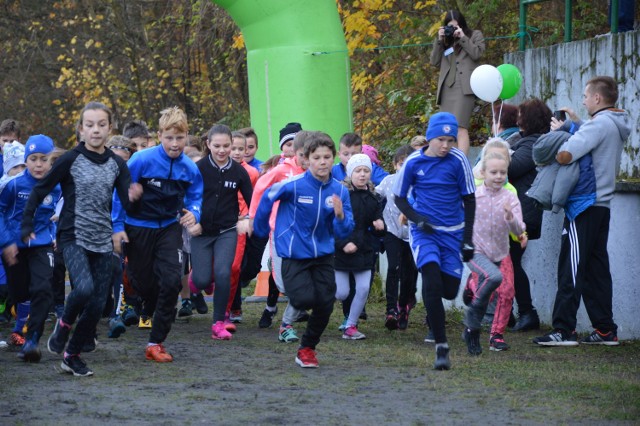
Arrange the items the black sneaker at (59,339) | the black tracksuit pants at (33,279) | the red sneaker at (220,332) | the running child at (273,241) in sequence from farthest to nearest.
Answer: the red sneaker at (220,332) < the running child at (273,241) < the black tracksuit pants at (33,279) < the black sneaker at (59,339)

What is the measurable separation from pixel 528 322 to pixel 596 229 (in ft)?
4.94

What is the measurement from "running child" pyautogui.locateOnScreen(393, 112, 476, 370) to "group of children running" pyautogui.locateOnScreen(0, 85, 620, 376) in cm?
1

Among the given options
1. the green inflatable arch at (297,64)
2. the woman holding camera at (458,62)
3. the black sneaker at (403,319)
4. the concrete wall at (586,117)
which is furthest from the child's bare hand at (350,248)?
the green inflatable arch at (297,64)

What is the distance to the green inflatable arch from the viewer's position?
14555 mm

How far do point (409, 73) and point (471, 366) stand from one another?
963cm

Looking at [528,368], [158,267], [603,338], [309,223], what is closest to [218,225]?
[158,267]

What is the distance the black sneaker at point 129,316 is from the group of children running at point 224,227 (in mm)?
348

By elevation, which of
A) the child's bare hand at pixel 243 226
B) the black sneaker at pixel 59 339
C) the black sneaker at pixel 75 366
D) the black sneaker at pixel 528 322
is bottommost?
the black sneaker at pixel 528 322

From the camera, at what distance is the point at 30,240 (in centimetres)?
932

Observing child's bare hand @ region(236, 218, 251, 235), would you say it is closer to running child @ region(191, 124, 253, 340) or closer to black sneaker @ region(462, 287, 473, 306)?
running child @ region(191, 124, 253, 340)

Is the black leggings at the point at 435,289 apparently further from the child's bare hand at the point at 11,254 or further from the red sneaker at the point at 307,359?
the child's bare hand at the point at 11,254

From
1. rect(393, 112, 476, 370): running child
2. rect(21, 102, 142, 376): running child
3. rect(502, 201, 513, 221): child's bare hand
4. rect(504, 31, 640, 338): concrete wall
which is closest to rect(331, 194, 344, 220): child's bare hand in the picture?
rect(393, 112, 476, 370): running child

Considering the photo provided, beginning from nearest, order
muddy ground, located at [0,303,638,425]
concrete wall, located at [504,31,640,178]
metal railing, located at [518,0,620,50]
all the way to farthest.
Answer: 1. muddy ground, located at [0,303,638,425]
2. concrete wall, located at [504,31,640,178]
3. metal railing, located at [518,0,620,50]

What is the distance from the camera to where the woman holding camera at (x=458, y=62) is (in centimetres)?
1301
